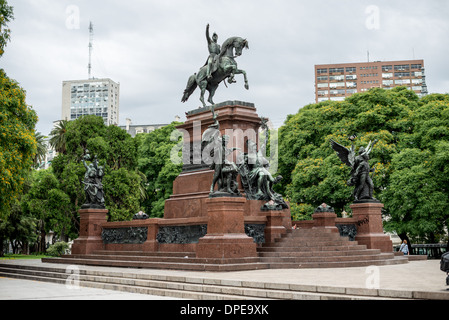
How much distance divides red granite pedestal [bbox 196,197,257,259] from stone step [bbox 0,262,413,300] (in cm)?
267

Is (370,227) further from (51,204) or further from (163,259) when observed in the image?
(51,204)

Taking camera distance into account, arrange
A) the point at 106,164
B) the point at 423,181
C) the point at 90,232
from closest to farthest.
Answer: the point at 90,232
the point at 423,181
the point at 106,164

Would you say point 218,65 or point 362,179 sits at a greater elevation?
point 218,65

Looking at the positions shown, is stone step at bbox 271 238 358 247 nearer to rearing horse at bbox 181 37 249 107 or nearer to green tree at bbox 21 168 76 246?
rearing horse at bbox 181 37 249 107

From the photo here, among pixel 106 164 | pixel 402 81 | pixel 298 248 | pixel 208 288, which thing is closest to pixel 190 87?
pixel 298 248

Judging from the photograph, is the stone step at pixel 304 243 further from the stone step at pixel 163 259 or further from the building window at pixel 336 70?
the building window at pixel 336 70

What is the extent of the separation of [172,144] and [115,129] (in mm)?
6208

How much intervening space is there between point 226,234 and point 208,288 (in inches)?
177

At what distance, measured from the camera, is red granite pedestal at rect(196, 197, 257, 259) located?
15602mm

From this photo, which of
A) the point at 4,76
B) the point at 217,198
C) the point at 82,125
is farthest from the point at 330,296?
the point at 82,125

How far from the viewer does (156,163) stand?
48.8 metres

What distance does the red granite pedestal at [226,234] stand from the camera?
15602mm

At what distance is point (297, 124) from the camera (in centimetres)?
3912
